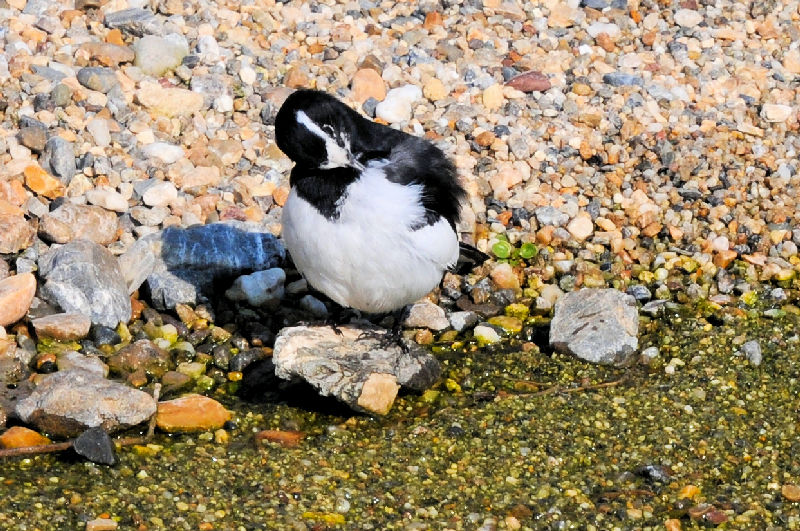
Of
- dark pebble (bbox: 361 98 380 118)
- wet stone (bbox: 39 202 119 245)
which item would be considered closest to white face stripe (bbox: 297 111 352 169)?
wet stone (bbox: 39 202 119 245)

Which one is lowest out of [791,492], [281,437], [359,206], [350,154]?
[791,492]

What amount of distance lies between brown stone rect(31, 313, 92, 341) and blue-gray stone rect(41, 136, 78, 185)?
4.33 ft

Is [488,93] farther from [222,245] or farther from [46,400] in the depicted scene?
[46,400]

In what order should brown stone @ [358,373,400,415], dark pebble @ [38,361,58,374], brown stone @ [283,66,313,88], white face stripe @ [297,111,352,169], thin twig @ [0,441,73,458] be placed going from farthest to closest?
brown stone @ [283,66,313,88] → dark pebble @ [38,361,58,374] → brown stone @ [358,373,400,415] → white face stripe @ [297,111,352,169] → thin twig @ [0,441,73,458]

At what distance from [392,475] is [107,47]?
4.33 m

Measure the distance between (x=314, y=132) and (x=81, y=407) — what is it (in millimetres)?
1594

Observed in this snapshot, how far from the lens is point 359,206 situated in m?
5.49

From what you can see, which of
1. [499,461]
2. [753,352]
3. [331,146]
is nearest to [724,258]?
[753,352]

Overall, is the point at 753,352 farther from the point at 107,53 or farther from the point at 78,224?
the point at 107,53

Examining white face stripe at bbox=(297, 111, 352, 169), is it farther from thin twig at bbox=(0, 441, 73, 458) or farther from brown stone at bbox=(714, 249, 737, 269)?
brown stone at bbox=(714, 249, 737, 269)

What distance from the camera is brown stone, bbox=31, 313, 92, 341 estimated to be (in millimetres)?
6164

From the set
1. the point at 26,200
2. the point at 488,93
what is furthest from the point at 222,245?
the point at 488,93

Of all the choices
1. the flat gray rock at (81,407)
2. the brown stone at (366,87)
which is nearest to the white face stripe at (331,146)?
the flat gray rock at (81,407)

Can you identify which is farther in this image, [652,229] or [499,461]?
[652,229]
